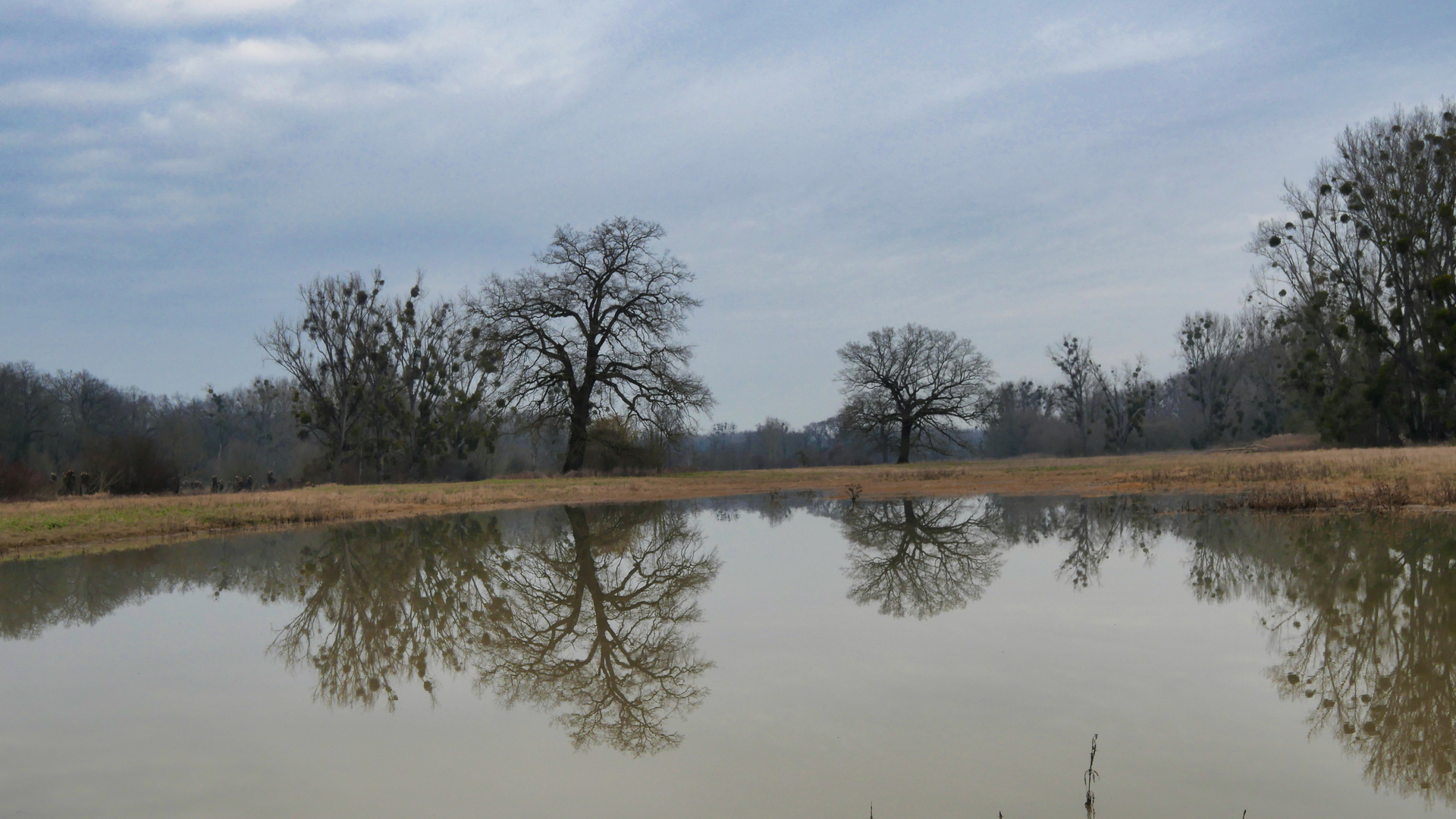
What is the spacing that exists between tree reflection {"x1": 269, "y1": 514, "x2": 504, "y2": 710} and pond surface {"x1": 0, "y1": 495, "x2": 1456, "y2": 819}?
0.06 meters

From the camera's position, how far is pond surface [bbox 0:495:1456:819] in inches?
163

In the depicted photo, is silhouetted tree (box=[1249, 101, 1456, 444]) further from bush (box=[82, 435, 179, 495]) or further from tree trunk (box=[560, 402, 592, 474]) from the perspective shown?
bush (box=[82, 435, 179, 495])

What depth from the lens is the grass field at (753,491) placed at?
662 inches

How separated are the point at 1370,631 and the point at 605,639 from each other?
6332 millimetres

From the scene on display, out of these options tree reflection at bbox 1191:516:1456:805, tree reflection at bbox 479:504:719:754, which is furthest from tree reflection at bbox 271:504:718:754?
tree reflection at bbox 1191:516:1456:805

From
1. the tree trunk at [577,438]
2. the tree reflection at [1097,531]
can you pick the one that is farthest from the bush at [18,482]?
the tree reflection at [1097,531]

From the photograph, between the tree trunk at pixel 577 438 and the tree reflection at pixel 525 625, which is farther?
the tree trunk at pixel 577 438

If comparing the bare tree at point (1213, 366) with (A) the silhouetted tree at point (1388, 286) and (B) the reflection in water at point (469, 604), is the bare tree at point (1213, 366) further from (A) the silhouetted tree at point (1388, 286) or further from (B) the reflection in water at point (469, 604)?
(B) the reflection in water at point (469, 604)

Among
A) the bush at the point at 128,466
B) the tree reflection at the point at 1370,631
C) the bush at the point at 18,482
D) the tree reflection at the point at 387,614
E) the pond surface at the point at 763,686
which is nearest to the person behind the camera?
the pond surface at the point at 763,686

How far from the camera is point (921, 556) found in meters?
12.8

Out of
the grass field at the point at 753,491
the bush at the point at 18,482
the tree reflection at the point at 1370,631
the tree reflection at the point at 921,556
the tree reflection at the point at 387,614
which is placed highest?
the bush at the point at 18,482

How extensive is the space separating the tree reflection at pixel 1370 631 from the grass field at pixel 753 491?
5708mm

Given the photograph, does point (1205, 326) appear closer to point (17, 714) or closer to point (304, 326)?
point (304, 326)

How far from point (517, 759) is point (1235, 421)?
81.4 metres
